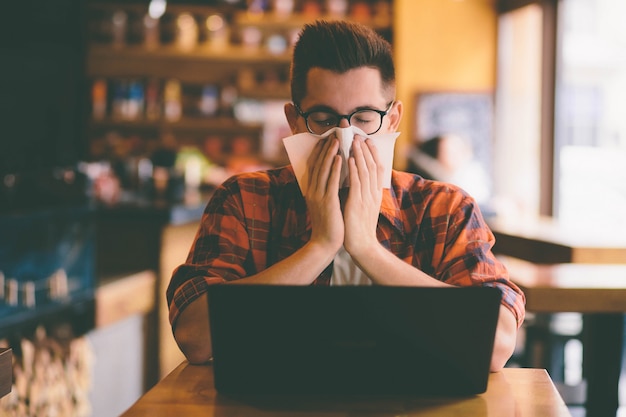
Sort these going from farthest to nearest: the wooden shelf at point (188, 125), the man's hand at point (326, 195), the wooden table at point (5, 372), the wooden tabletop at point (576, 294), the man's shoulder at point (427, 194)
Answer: the wooden shelf at point (188, 125) → the wooden tabletop at point (576, 294) → the man's shoulder at point (427, 194) → the man's hand at point (326, 195) → the wooden table at point (5, 372)

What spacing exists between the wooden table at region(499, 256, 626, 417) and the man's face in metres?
1.06

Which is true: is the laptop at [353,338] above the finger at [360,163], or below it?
below

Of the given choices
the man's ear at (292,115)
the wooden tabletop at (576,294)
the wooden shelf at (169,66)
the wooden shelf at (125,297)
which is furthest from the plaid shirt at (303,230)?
the wooden shelf at (169,66)

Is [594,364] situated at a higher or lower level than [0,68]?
lower

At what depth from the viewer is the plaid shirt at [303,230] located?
1.42 metres

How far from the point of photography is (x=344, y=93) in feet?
4.47

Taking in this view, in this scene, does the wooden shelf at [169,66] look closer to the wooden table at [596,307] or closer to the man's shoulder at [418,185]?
the wooden table at [596,307]

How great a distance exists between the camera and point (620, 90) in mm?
5094

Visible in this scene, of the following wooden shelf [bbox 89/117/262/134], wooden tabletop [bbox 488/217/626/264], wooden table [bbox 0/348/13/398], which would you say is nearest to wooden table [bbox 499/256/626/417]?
wooden tabletop [bbox 488/217/626/264]

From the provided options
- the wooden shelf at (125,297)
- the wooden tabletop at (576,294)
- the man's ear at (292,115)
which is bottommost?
the wooden shelf at (125,297)

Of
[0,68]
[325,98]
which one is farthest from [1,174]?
[325,98]

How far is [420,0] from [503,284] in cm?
559

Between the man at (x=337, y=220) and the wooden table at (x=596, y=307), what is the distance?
0.83 meters

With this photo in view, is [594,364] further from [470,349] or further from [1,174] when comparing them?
[1,174]
